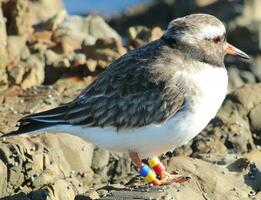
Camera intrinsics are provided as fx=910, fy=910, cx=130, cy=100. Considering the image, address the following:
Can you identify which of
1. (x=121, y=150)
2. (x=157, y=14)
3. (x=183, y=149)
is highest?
(x=121, y=150)

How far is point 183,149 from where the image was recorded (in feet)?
41.1

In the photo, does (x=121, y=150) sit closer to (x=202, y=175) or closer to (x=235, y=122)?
(x=202, y=175)

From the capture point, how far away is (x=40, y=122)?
1035 centimetres

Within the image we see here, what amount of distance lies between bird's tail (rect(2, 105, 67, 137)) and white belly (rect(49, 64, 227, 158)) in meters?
0.41

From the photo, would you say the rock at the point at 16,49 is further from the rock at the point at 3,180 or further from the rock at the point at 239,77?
the rock at the point at 3,180

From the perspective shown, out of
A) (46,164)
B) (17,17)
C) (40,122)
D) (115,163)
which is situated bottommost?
(115,163)

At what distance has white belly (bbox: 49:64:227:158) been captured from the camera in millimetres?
9977

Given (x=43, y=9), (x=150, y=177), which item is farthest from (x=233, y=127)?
(x=43, y=9)

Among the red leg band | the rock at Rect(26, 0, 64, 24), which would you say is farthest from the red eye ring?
the rock at Rect(26, 0, 64, 24)

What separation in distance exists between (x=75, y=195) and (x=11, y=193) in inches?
29.4

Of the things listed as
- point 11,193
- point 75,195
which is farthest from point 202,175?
point 11,193

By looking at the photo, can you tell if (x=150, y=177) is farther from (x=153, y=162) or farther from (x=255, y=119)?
(x=255, y=119)

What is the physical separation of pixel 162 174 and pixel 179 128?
0.76m

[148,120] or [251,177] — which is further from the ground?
[148,120]
